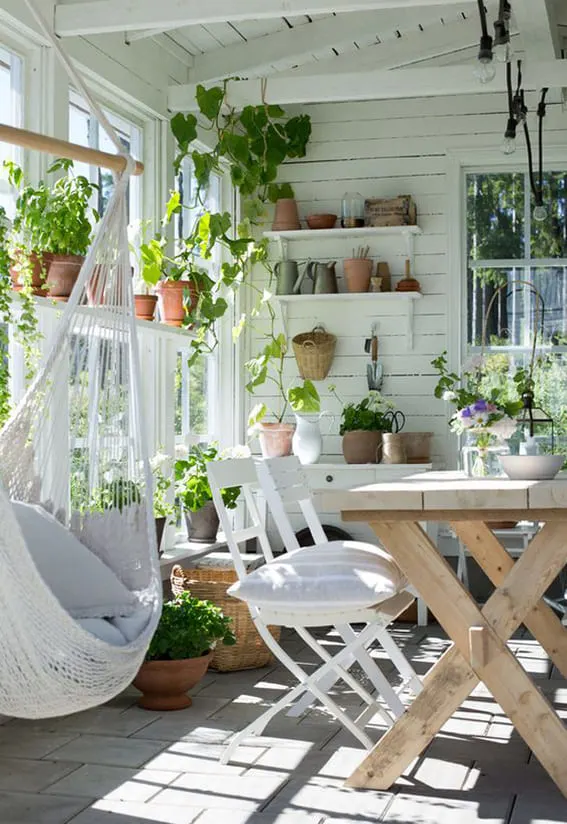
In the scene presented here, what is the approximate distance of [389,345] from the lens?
6859 millimetres

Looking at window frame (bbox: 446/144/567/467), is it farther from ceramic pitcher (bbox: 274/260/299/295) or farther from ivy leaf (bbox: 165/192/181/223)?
ivy leaf (bbox: 165/192/181/223)

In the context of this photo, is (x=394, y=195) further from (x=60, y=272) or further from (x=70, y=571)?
(x=70, y=571)

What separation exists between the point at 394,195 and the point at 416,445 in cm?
148

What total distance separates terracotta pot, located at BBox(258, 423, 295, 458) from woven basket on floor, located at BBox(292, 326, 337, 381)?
398 millimetres

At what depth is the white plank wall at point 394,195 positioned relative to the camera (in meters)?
6.77

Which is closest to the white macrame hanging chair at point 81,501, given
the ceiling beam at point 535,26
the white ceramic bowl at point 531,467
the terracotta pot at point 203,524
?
the white ceramic bowl at point 531,467

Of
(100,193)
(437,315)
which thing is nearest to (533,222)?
(437,315)

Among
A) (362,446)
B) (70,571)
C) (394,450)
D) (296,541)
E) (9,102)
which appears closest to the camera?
(70,571)

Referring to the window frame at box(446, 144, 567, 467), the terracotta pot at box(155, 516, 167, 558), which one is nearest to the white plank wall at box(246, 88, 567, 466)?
the window frame at box(446, 144, 567, 467)

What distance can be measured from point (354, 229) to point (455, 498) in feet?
12.3

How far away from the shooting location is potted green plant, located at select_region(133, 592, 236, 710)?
4270mm

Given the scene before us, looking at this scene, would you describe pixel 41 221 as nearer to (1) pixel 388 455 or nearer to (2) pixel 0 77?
(2) pixel 0 77

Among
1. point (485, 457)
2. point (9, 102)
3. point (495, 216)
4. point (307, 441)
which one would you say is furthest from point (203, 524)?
point (495, 216)

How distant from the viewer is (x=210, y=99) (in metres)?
5.86
